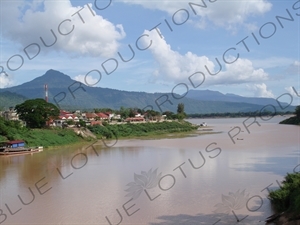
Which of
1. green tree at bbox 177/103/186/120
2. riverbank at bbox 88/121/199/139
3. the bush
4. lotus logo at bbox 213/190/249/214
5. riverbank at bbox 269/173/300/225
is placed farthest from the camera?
green tree at bbox 177/103/186/120

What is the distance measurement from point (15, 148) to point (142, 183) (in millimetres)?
11355

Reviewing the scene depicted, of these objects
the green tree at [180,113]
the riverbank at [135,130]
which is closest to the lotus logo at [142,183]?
the riverbank at [135,130]

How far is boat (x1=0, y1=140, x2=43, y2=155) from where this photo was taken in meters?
19.4

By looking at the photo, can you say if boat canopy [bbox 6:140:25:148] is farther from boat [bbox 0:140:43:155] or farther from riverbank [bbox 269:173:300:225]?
riverbank [bbox 269:173:300:225]

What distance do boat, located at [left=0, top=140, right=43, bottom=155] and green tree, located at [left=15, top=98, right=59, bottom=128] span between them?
4811mm

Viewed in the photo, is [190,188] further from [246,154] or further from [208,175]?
[246,154]

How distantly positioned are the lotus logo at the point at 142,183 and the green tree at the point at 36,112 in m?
14.6

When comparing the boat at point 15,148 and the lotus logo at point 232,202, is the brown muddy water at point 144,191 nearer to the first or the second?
the lotus logo at point 232,202

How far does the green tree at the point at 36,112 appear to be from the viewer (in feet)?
82.4

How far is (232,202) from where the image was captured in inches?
311

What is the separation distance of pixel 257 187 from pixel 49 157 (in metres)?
11.4

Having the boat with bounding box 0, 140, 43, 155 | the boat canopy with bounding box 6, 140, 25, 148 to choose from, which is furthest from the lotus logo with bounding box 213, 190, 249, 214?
the boat canopy with bounding box 6, 140, 25, 148

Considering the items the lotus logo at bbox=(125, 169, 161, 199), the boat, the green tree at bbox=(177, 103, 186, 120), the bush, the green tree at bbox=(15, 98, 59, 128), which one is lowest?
the bush

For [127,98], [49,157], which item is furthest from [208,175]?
[127,98]
